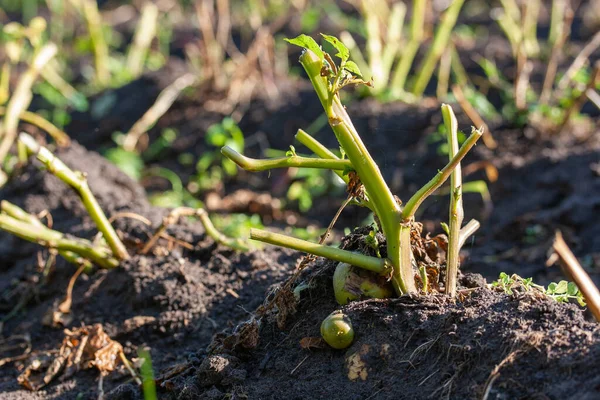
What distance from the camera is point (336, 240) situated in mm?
3500

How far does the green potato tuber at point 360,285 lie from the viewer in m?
1.78

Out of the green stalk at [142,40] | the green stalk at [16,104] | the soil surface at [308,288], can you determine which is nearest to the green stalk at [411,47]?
the soil surface at [308,288]

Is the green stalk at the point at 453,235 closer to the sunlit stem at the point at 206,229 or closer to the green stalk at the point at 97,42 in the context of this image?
the sunlit stem at the point at 206,229

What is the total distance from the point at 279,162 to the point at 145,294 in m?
1.05

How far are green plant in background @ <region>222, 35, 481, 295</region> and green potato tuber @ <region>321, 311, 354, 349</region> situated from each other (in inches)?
5.2

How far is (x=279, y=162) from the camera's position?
5.31 feet

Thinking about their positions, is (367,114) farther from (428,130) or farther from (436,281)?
(436,281)

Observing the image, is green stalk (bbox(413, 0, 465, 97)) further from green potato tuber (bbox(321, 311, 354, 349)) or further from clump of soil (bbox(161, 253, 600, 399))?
green potato tuber (bbox(321, 311, 354, 349))

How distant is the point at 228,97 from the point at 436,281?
358 cm

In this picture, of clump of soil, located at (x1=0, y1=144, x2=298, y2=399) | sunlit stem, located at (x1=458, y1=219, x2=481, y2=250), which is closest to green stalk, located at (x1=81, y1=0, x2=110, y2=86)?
clump of soil, located at (x1=0, y1=144, x2=298, y2=399)

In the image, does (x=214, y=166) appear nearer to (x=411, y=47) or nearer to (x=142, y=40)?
Answer: (x=411, y=47)

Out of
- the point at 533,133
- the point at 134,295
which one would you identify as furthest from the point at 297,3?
the point at 134,295

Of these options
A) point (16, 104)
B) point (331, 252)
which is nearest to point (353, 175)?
point (331, 252)

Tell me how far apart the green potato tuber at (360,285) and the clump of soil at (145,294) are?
43 centimetres
